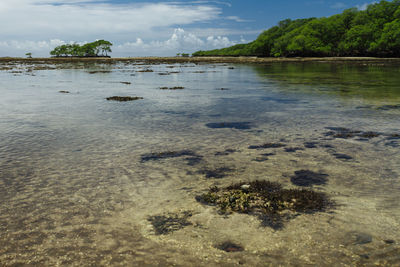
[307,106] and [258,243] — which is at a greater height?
[307,106]

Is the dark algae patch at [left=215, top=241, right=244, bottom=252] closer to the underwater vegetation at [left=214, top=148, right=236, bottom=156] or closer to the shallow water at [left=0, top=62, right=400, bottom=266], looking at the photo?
the shallow water at [left=0, top=62, right=400, bottom=266]

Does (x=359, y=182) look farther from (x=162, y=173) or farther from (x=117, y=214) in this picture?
(x=117, y=214)

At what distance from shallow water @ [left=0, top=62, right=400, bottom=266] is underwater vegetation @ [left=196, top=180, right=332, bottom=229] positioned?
240 mm

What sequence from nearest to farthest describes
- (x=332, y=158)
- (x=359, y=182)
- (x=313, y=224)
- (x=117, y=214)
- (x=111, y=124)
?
1. (x=313, y=224)
2. (x=117, y=214)
3. (x=359, y=182)
4. (x=332, y=158)
5. (x=111, y=124)

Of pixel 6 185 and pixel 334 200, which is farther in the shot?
pixel 6 185

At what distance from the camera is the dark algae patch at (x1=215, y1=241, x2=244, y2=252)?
5386 millimetres

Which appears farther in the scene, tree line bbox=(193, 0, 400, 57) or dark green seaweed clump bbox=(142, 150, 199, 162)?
tree line bbox=(193, 0, 400, 57)

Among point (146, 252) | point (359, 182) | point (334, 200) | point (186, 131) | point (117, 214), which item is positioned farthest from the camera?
point (186, 131)

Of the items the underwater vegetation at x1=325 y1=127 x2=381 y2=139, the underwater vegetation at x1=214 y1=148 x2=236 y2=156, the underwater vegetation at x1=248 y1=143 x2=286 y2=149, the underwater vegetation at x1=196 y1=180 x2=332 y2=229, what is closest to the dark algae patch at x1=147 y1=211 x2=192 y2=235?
the underwater vegetation at x1=196 y1=180 x2=332 y2=229

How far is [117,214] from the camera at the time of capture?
21.7 feet

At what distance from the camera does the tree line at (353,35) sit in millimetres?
113163

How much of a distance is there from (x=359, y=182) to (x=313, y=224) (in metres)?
2.87

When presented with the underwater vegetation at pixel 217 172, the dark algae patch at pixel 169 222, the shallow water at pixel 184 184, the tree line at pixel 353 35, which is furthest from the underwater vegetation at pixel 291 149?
the tree line at pixel 353 35

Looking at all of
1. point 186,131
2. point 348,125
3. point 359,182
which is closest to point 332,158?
point 359,182
